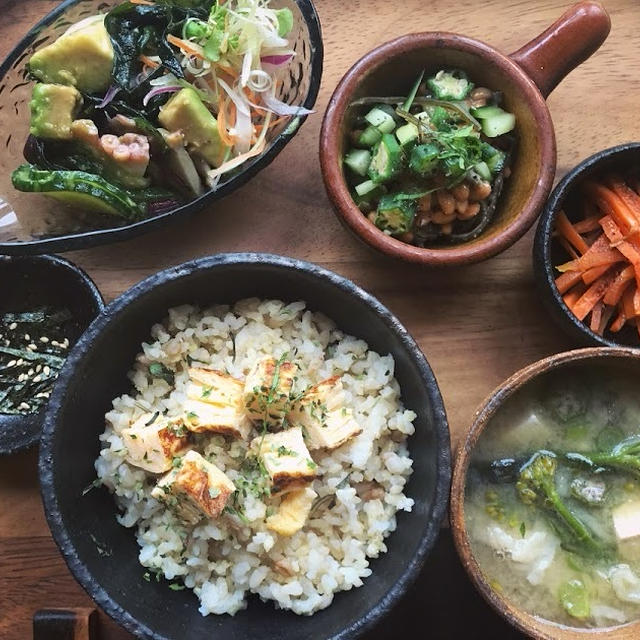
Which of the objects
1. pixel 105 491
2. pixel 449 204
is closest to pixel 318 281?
pixel 449 204

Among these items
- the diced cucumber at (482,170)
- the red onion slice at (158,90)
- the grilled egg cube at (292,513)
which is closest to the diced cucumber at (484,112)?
the diced cucumber at (482,170)

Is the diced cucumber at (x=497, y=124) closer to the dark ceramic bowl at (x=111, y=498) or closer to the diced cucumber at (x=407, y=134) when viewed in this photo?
the diced cucumber at (x=407, y=134)

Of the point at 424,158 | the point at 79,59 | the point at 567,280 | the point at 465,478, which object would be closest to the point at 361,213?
the point at 424,158

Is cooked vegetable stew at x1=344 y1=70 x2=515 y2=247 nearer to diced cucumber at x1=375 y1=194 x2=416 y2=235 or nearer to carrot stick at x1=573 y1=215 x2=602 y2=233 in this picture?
diced cucumber at x1=375 y1=194 x2=416 y2=235

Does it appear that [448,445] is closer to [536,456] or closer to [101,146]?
[536,456]

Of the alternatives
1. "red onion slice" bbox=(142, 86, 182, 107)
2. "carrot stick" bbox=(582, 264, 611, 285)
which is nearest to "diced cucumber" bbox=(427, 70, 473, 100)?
"carrot stick" bbox=(582, 264, 611, 285)

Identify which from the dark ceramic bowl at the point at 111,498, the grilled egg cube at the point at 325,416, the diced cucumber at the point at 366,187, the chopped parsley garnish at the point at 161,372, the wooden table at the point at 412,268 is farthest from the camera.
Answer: the wooden table at the point at 412,268
